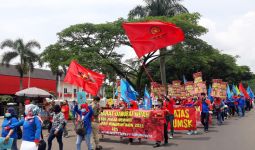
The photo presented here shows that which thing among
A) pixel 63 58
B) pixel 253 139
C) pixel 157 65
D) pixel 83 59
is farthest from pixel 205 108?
pixel 157 65

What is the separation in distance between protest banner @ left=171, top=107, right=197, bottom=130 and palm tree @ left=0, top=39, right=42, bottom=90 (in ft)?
112

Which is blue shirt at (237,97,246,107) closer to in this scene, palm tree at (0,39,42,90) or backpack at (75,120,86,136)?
backpack at (75,120,86,136)

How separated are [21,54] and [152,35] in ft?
117

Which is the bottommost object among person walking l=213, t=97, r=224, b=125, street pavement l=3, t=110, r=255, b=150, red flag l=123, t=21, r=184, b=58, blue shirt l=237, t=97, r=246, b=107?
street pavement l=3, t=110, r=255, b=150

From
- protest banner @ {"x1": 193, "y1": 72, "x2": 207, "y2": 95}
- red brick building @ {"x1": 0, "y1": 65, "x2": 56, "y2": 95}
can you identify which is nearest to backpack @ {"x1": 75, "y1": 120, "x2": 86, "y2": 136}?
protest banner @ {"x1": 193, "y1": 72, "x2": 207, "y2": 95}

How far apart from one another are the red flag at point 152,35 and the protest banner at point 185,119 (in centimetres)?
325

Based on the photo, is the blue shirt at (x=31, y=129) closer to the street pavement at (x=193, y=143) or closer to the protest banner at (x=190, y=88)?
the street pavement at (x=193, y=143)

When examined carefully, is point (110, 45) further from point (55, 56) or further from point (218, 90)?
point (218, 90)

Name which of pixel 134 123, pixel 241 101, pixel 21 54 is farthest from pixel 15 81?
pixel 134 123

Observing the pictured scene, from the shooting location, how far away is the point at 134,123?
43.1 feet

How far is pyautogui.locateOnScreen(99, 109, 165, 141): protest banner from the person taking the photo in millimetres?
12562

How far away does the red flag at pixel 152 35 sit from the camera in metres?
14.1

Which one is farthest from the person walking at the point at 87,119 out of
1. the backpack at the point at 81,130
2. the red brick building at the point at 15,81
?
the red brick building at the point at 15,81

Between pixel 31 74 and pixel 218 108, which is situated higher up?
pixel 31 74
